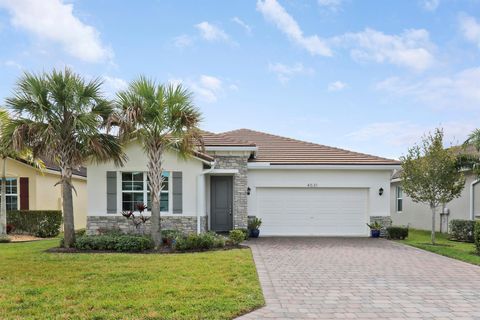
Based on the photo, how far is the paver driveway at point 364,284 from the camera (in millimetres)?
5820

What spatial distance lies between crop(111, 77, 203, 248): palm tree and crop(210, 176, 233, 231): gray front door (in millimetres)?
4921

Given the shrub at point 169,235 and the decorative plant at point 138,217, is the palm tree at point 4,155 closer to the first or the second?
the decorative plant at point 138,217

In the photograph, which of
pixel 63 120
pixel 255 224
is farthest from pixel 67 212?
pixel 255 224

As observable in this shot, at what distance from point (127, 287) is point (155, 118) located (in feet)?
19.9

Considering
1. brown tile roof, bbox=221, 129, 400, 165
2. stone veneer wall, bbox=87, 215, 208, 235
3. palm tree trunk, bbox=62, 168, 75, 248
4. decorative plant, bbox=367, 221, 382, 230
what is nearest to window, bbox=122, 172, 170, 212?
stone veneer wall, bbox=87, 215, 208, 235

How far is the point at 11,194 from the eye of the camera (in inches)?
746

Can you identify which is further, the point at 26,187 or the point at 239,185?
the point at 26,187

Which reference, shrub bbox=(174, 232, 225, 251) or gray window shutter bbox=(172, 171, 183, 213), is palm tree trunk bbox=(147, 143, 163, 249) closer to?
shrub bbox=(174, 232, 225, 251)

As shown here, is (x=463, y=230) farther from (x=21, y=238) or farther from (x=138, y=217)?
(x=21, y=238)

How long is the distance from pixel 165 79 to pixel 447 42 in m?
11.3

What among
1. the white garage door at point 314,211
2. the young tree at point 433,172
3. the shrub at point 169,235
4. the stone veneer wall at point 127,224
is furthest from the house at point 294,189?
the shrub at point 169,235

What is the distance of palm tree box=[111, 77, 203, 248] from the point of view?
1178 cm

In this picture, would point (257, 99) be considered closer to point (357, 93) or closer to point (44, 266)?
point (357, 93)

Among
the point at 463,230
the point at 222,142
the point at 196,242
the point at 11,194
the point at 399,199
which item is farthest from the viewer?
the point at 399,199
